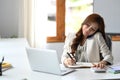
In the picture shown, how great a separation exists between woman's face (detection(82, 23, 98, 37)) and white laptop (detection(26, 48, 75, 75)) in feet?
2.50

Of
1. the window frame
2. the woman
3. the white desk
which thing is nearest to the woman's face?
the woman

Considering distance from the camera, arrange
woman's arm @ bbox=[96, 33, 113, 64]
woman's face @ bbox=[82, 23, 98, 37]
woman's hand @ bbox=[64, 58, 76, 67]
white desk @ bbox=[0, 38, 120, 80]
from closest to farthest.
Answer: white desk @ bbox=[0, 38, 120, 80]
woman's hand @ bbox=[64, 58, 76, 67]
woman's arm @ bbox=[96, 33, 113, 64]
woman's face @ bbox=[82, 23, 98, 37]

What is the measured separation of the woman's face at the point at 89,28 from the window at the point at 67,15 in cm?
180

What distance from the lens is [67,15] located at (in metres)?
4.74

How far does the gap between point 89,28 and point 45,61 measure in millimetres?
959

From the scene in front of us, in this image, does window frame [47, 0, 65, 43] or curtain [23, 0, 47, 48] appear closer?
curtain [23, 0, 47, 48]

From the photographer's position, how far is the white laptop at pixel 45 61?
6.67ft

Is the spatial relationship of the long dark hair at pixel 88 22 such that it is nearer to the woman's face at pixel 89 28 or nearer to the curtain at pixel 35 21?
the woman's face at pixel 89 28

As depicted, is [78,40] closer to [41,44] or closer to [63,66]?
[63,66]

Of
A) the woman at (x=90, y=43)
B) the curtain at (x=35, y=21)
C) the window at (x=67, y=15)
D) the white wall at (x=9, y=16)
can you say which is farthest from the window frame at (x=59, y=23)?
the woman at (x=90, y=43)

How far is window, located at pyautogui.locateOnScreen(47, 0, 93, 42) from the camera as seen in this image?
465 cm

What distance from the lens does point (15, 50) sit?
10.6 ft

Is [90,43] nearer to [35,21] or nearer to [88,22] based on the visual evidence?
[88,22]

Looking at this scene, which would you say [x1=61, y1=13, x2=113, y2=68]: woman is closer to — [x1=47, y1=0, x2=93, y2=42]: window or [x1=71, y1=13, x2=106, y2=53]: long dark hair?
[x1=71, y1=13, x2=106, y2=53]: long dark hair
